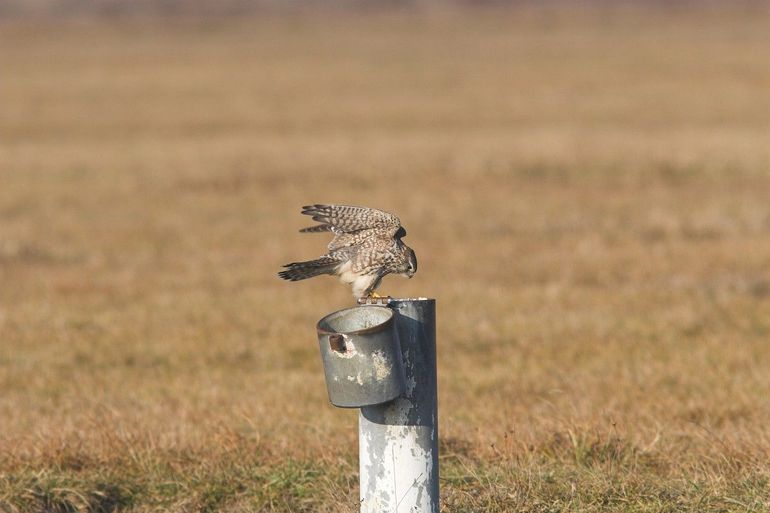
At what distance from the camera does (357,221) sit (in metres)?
6.58

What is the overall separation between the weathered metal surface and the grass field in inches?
36.9

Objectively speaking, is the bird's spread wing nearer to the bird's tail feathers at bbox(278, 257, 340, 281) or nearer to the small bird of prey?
the small bird of prey

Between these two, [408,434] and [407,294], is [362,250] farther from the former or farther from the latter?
[407,294]

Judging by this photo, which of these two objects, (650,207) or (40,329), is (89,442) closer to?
(40,329)

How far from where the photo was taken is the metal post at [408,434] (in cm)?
572

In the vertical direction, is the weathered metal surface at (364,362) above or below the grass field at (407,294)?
above

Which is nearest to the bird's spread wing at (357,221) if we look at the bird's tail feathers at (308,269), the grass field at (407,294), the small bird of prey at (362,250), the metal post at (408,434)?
the small bird of prey at (362,250)

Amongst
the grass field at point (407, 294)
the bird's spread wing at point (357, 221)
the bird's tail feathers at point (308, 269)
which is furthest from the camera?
the grass field at point (407, 294)

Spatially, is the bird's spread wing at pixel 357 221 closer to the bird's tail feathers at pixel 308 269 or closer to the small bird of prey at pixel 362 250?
the small bird of prey at pixel 362 250

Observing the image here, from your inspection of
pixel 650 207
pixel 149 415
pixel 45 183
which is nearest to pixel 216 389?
pixel 149 415

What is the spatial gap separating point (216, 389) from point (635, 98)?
33765 mm

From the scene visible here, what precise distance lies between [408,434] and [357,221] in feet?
4.26

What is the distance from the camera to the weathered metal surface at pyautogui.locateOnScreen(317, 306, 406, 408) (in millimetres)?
5480

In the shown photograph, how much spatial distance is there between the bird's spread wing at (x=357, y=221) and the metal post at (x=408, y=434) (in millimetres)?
840
